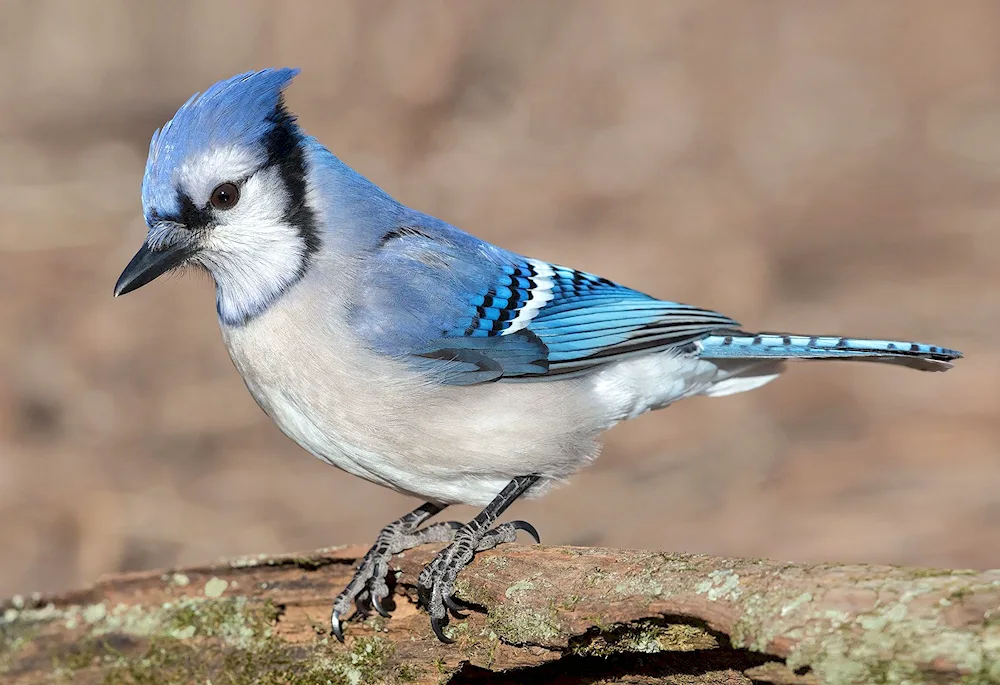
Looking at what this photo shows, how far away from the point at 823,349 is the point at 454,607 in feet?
4.93

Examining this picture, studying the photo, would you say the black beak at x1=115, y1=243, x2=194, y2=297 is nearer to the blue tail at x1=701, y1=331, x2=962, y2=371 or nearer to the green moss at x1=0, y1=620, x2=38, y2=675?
the green moss at x1=0, y1=620, x2=38, y2=675

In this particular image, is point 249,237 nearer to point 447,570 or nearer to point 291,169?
point 291,169

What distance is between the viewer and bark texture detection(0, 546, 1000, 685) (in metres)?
2.30

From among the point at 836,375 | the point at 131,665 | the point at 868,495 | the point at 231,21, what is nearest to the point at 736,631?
→ the point at 131,665

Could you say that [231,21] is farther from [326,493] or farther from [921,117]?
[921,117]

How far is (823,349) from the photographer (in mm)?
3666

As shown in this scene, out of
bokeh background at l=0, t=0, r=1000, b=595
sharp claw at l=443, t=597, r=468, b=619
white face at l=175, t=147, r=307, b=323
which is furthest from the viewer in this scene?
bokeh background at l=0, t=0, r=1000, b=595

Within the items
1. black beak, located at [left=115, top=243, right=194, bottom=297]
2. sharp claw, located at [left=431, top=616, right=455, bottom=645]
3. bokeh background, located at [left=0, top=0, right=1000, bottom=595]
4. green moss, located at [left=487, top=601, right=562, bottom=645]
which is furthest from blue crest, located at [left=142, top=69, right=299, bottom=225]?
bokeh background, located at [left=0, top=0, right=1000, bottom=595]

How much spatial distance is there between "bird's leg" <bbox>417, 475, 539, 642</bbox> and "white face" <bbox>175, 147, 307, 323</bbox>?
3.16 feet

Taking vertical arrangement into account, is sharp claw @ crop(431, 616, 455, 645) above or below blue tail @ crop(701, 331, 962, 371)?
below

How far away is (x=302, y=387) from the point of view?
3.34 m

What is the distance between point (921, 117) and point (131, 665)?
7.39m

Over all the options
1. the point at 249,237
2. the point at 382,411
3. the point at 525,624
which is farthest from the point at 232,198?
the point at 525,624

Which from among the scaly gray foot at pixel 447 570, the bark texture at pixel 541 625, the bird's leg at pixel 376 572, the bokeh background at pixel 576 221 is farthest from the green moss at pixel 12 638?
the bokeh background at pixel 576 221
